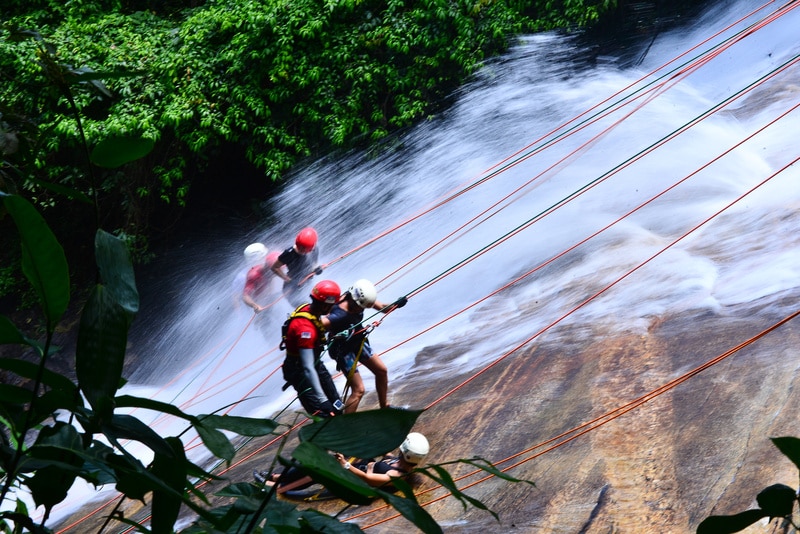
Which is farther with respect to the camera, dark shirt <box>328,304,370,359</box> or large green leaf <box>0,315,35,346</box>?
dark shirt <box>328,304,370,359</box>

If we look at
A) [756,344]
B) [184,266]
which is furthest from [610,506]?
[184,266]

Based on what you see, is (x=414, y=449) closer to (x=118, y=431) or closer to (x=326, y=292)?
(x=326, y=292)

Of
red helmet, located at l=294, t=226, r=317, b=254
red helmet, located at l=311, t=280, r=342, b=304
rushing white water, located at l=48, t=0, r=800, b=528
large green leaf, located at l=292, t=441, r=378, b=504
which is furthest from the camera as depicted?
red helmet, located at l=294, t=226, r=317, b=254

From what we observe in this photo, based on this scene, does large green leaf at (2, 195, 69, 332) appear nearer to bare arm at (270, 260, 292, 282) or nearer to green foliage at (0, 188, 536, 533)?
green foliage at (0, 188, 536, 533)

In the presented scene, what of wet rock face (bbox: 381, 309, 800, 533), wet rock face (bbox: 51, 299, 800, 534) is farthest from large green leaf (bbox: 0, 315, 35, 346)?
wet rock face (bbox: 381, 309, 800, 533)

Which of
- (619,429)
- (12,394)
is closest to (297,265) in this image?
(619,429)

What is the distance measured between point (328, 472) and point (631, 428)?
3879 mm

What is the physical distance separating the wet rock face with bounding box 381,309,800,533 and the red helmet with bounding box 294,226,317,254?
6.17ft

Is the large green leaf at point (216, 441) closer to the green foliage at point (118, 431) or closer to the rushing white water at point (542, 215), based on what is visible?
the green foliage at point (118, 431)

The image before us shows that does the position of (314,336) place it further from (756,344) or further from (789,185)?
(789,185)

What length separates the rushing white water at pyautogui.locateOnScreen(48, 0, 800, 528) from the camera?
5453 mm

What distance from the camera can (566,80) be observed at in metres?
7.52

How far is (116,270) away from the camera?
0.64 m

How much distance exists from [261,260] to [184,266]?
1.55m
